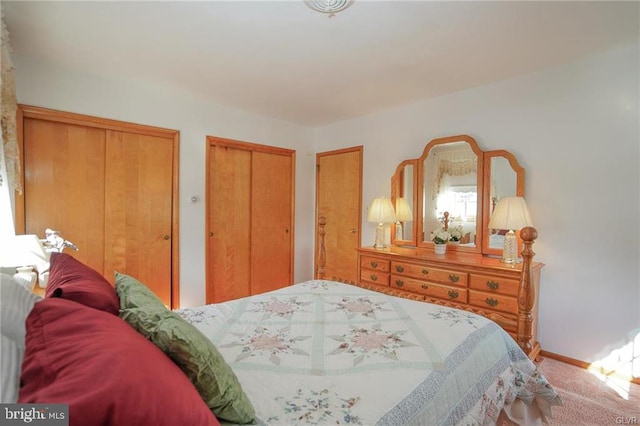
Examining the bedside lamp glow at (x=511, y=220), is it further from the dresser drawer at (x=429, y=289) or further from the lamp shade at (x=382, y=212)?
the lamp shade at (x=382, y=212)

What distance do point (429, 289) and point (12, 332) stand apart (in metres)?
2.76

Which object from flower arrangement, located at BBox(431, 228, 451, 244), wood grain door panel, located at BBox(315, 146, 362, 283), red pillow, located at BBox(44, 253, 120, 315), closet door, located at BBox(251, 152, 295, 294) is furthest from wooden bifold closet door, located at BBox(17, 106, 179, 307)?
flower arrangement, located at BBox(431, 228, 451, 244)

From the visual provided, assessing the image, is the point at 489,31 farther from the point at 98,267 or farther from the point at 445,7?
the point at 98,267

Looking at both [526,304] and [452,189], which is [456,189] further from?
[526,304]

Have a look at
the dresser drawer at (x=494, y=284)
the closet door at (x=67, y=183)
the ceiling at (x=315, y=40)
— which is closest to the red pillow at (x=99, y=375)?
the ceiling at (x=315, y=40)

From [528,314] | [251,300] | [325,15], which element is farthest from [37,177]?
[528,314]

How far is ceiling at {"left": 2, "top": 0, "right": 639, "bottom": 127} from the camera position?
1.85 metres

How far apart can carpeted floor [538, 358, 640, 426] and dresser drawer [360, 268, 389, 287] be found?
1.40 meters

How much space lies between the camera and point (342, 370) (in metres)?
1.15

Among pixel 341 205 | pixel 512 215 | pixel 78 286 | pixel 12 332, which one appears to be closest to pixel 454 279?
pixel 512 215

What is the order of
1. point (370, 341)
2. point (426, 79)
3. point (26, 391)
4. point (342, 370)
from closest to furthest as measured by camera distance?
point (26, 391) < point (342, 370) < point (370, 341) < point (426, 79)

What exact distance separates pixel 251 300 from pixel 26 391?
142cm

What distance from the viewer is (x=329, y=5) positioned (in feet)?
5.91

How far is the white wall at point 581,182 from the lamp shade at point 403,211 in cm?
98
